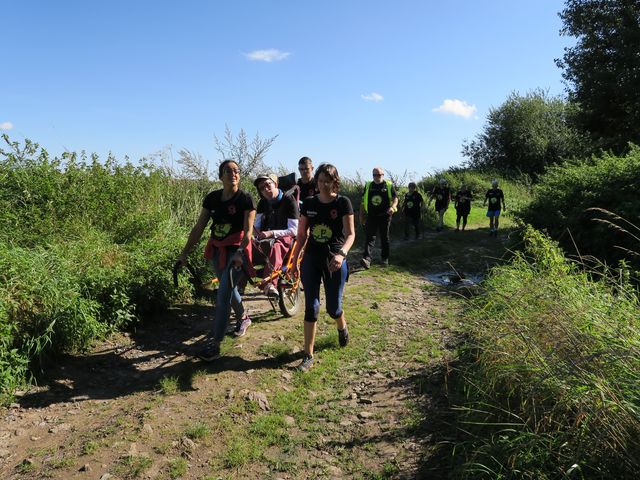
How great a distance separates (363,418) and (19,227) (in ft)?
17.5

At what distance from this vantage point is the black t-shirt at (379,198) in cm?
948

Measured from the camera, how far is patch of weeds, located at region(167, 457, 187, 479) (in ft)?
10.1

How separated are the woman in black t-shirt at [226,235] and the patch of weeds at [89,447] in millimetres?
1449

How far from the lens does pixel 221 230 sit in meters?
4.91

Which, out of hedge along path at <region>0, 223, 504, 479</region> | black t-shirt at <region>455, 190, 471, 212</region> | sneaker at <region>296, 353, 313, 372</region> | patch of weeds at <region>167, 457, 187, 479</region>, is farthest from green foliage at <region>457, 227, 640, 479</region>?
black t-shirt at <region>455, 190, 471, 212</region>

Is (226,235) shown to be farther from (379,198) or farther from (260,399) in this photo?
(379,198)

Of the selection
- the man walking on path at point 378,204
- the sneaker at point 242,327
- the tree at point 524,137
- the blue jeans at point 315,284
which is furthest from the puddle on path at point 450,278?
the tree at point 524,137

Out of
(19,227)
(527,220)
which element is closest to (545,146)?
(527,220)

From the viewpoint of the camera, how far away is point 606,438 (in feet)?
7.71

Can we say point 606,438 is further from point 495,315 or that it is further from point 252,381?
point 252,381

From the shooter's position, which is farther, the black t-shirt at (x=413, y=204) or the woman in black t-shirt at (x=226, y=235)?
the black t-shirt at (x=413, y=204)

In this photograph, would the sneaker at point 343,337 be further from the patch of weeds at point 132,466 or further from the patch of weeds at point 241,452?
the patch of weeds at point 132,466

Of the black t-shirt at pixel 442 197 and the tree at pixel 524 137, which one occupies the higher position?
the tree at pixel 524 137

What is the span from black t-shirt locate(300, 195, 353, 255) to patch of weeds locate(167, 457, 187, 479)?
2306 millimetres
